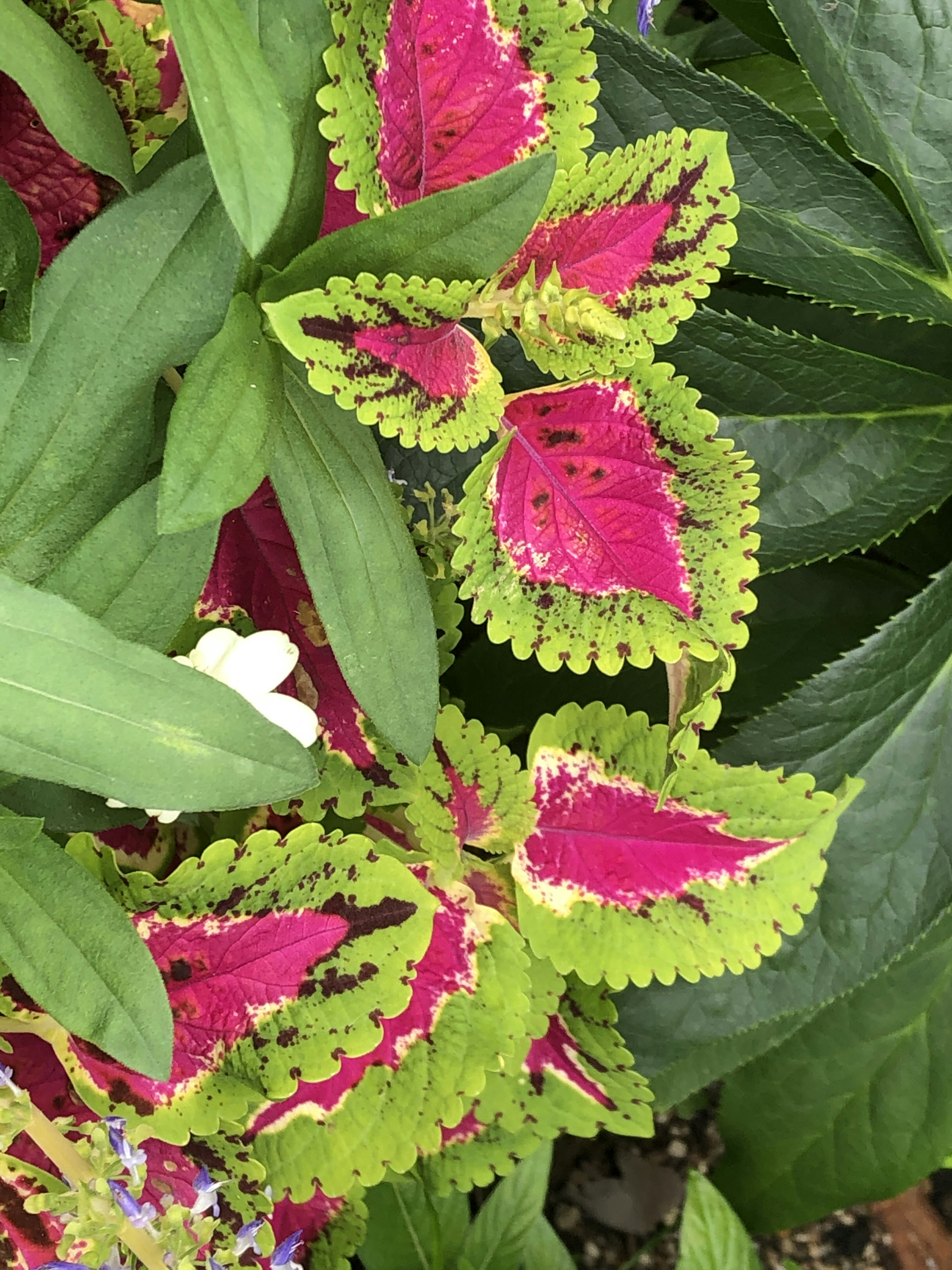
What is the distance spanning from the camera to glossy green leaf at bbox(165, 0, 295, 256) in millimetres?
382

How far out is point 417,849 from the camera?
65cm

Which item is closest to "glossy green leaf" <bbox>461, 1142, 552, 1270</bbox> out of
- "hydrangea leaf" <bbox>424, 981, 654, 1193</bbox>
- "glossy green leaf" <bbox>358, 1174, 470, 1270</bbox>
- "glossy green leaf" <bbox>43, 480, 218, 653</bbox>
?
"glossy green leaf" <bbox>358, 1174, 470, 1270</bbox>

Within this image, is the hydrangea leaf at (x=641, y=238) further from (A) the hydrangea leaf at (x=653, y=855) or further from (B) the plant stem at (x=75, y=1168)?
(B) the plant stem at (x=75, y=1168)

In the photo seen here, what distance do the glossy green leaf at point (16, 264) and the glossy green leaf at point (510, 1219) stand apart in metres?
0.79

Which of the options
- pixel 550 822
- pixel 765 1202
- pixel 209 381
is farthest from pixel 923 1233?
pixel 209 381

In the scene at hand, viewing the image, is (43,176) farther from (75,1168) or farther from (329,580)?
(75,1168)

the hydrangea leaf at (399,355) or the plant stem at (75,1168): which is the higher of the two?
the hydrangea leaf at (399,355)

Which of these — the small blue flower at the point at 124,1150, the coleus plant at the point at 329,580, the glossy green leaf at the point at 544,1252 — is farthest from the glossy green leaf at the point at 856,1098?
the small blue flower at the point at 124,1150

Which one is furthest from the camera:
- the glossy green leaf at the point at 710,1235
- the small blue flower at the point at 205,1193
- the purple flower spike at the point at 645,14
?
the glossy green leaf at the point at 710,1235

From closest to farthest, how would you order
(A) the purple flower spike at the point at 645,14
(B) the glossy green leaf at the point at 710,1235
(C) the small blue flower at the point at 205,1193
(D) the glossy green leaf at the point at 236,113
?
(D) the glossy green leaf at the point at 236,113 → (C) the small blue flower at the point at 205,1193 → (A) the purple flower spike at the point at 645,14 → (B) the glossy green leaf at the point at 710,1235

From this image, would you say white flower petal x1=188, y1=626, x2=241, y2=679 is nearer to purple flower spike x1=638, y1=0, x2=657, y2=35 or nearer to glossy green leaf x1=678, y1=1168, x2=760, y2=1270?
purple flower spike x1=638, y1=0, x2=657, y2=35

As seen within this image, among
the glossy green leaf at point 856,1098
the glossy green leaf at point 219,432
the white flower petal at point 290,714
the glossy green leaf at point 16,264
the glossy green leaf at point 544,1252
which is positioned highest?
the glossy green leaf at point 16,264

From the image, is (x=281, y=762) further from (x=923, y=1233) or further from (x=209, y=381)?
(x=923, y=1233)

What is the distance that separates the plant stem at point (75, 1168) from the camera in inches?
18.4
